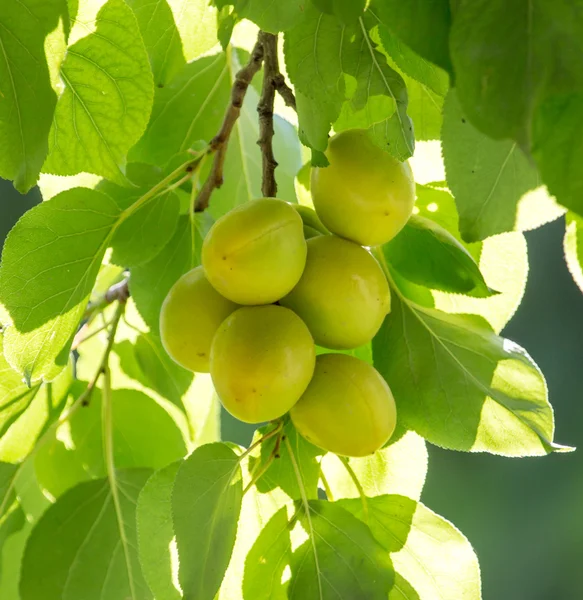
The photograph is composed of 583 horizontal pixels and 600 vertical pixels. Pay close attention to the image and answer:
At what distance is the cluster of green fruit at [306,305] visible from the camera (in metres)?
0.45

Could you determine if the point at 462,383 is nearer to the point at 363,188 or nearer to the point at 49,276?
the point at 363,188

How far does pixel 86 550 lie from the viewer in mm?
610

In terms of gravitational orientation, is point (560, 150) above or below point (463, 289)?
above

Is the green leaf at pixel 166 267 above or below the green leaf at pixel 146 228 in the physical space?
below

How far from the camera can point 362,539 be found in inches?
19.8

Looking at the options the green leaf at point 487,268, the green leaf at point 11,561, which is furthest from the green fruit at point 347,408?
the green leaf at point 11,561

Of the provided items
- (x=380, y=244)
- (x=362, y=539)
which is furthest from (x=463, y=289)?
(x=362, y=539)

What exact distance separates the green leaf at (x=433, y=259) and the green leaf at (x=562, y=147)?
230 millimetres

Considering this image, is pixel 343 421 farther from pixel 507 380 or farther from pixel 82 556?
pixel 82 556

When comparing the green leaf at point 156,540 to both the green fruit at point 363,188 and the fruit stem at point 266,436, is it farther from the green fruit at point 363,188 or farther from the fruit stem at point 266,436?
the green fruit at point 363,188

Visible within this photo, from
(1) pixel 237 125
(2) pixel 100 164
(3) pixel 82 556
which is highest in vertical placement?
(2) pixel 100 164

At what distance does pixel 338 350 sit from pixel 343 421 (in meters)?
0.06

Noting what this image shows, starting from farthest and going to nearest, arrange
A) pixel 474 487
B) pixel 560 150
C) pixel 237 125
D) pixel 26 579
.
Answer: pixel 474 487, pixel 237 125, pixel 26 579, pixel 560 150

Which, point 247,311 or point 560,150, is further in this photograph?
point 247,311
